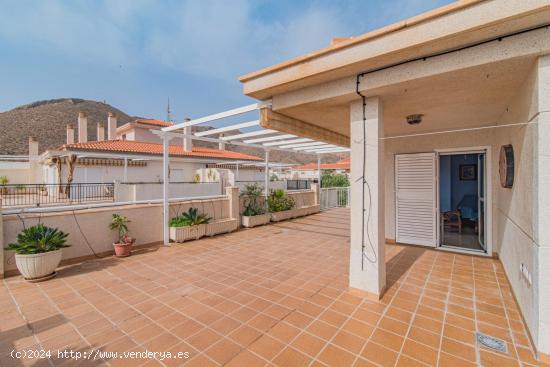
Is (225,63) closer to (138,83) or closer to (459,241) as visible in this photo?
(138,83)

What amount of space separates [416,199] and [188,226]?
6.23 m

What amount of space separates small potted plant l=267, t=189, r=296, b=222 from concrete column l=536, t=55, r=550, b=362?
26.4 feet

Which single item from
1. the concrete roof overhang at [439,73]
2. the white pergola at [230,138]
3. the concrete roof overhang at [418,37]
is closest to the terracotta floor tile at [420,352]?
the concrete roof overhang at [439,73]

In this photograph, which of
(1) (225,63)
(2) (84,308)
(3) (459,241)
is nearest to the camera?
(2) (84,308)

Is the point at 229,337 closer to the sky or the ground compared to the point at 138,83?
closer to the ground

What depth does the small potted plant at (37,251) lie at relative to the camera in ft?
13.6

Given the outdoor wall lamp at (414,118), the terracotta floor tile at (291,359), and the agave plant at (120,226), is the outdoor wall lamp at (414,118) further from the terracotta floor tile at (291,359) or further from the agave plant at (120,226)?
the agave plant at (120,226)

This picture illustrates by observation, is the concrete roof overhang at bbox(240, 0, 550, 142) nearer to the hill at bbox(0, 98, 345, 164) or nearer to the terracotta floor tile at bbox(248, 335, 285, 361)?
the terracotta floor tile at bbox(248, 335, 285, 361)

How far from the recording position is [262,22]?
350 inches

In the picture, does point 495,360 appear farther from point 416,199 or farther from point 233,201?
point 233,201

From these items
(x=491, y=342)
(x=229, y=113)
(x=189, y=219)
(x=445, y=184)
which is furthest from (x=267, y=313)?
(x=445, y=184)

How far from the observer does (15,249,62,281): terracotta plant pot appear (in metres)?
4.14

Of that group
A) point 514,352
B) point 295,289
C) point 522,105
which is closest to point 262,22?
point 522,105

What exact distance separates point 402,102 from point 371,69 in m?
0.96
